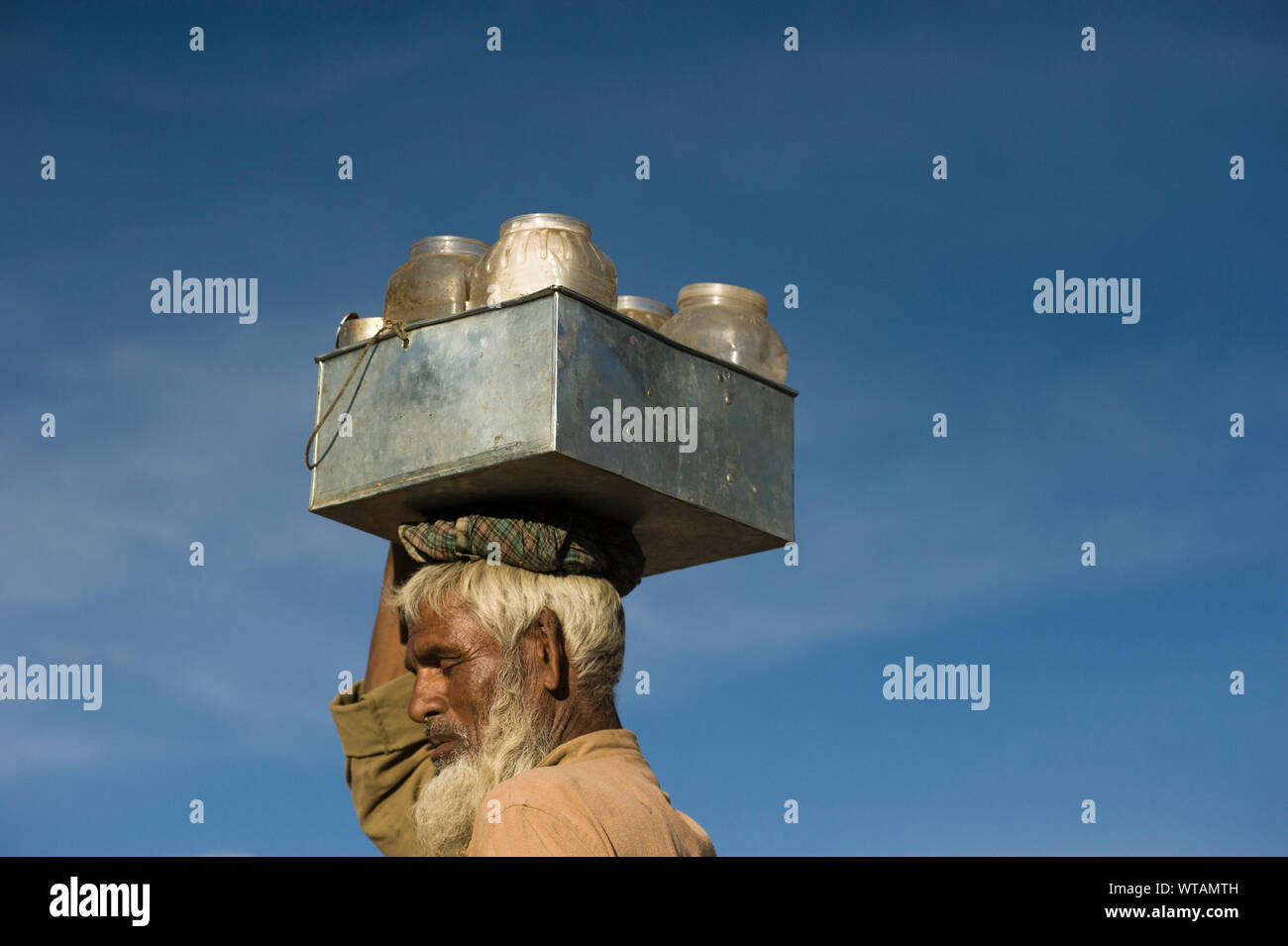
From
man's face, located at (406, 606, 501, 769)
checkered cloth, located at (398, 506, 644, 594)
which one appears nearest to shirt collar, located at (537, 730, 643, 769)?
man's face, located at (406, 606, 501, 769)

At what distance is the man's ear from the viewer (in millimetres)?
4570

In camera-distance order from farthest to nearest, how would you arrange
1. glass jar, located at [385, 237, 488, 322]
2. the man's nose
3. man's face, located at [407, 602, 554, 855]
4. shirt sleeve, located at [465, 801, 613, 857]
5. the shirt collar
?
glass jar, located at [385, 237, 488, 322] → the man's nose → man's face, located at [407, 602, 554, 855] → the shirt collar → shirt sleeve, located at [465, 801, 613, 857]

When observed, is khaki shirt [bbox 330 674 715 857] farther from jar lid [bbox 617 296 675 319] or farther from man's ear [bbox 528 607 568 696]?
jar lid [bbox 617 296 675 319]

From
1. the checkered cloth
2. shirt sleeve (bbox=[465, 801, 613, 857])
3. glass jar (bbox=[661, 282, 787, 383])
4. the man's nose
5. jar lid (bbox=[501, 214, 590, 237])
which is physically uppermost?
jar lid (bbox=[501, 214, 590, 237])

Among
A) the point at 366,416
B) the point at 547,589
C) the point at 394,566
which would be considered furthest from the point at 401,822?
the point at 366,416

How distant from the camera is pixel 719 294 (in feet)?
16.5

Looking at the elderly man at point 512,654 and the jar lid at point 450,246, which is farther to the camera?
the jar lid at point 450,246

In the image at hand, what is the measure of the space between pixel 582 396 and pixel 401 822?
190 cm

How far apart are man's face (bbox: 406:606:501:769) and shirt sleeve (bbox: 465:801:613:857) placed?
65 cm

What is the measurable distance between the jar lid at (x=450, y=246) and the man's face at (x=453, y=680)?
111 centimetres

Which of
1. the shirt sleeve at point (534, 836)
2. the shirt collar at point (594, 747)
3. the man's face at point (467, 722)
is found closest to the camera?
the shirt sleeve at point (534, 836)

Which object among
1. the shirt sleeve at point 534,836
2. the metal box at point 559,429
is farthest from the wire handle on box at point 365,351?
the shirt sleeve at point 534,836

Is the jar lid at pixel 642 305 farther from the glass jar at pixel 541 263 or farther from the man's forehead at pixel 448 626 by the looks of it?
the man's forehead at pixel 448 626

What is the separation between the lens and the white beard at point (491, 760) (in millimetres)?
4496
